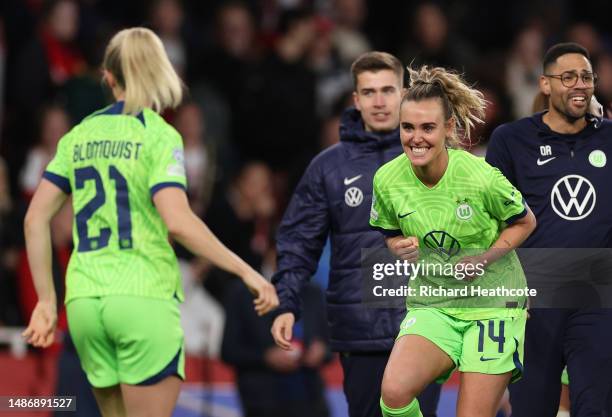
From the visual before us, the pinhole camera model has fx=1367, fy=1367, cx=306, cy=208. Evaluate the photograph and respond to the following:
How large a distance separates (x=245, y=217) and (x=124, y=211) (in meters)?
5.98

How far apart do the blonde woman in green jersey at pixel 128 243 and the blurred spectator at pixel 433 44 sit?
22.6ft

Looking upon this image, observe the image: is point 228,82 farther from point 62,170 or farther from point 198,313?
point 62,170

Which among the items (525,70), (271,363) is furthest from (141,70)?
(525,70)

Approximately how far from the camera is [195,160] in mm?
12219

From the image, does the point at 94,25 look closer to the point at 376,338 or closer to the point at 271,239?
the point at 271,239

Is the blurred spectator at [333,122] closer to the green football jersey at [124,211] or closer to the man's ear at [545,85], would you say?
the man's ear at [545,85]

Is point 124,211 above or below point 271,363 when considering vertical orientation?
above

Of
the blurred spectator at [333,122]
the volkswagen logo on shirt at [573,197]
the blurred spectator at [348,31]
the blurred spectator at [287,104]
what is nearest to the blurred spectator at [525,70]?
the blurred spectator at [348,31]

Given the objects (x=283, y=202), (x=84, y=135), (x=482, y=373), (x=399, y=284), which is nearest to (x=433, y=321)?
(x=482, y=373)

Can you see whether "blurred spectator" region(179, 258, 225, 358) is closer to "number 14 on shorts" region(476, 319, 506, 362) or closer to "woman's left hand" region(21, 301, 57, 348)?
"woman's left hand" region(21, 301, 57, 348)

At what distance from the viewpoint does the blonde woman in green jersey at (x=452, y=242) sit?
19.4ft

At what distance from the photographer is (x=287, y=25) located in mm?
13062

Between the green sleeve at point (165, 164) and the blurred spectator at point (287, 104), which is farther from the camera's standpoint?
the blurred spectator at point (287, 104)

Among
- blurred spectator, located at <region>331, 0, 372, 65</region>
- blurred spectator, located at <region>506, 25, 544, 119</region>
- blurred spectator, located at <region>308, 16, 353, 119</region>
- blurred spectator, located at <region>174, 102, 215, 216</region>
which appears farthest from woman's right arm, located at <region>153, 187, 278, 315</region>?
blurred spectator, located at <region>506, 25, 544, 119</region>
